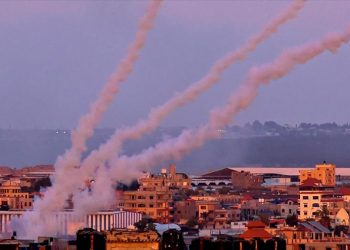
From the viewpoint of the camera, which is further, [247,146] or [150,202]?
[247,146]

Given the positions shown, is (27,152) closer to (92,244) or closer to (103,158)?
(103,158)

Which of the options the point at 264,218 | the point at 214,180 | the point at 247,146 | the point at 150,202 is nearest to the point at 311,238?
the point at 264,218

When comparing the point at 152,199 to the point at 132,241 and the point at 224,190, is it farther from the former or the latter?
the point at 132,241

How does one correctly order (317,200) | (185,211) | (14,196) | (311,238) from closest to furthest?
1. (311,238)
2. (185,211)
3. (14,196)
4. (317,200)

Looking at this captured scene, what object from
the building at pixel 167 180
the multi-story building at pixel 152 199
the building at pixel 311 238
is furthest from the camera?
the building at pixel 167 180

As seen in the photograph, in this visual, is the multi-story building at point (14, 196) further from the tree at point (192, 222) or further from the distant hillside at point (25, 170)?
the distant hillside at point (25, 170)

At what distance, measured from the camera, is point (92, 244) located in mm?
51188

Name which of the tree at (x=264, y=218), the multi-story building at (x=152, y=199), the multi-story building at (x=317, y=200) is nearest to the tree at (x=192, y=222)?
the multi-story building at (x=152, y=199)

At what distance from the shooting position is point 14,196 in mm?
94188

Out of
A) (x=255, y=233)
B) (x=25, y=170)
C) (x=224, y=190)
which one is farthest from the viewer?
(x=25, y=170)

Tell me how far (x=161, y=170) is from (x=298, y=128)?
262 ft

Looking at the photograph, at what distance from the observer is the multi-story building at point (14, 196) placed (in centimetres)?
8906

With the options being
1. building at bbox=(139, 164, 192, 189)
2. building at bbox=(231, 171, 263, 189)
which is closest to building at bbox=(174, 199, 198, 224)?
building at bbox=(139, 164, 192, 189)

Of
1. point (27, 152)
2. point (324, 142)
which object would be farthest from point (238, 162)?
point (324, 142)
